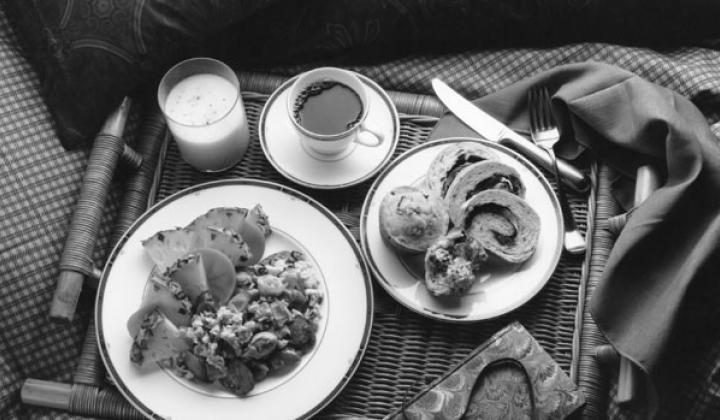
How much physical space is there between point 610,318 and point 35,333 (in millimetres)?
1048

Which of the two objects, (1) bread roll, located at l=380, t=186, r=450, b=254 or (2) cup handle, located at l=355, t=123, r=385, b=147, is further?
(2) cup handle, located at l=355, t=123, r=385, b=147

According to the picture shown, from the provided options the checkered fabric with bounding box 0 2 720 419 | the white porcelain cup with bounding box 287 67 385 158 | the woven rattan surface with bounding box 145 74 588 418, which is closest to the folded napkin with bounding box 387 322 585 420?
the woven rattan surface with bounding box 145 74 588 418

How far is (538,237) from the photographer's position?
130 centimetres

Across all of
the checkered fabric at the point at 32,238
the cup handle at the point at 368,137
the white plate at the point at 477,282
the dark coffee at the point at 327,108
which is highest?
the dark coffee at the point at 327,108

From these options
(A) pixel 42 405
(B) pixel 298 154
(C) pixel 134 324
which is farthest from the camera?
(B) pixel 298 154

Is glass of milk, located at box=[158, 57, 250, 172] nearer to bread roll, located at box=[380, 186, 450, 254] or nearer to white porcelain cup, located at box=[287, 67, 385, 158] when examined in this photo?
white porcelain cup, located at box=[287, 67, 385, 158]

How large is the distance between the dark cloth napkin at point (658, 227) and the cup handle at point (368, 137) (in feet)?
0.46

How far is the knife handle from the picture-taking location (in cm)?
140

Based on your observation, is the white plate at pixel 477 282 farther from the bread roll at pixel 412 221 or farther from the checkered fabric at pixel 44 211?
the checkered fabric at pixel 44 211

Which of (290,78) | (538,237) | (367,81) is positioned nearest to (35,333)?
(290,78)

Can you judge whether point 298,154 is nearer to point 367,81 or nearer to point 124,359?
point 367,81

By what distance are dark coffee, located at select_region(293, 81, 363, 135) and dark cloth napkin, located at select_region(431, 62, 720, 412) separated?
204 mm

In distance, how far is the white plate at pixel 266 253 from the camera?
47.3 inches

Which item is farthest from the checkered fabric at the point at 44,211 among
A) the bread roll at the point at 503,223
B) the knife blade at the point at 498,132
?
the bread roll at the point at 503,223
